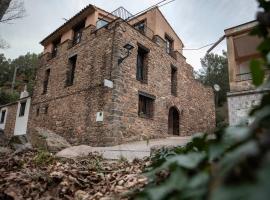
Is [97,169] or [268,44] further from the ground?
[268,44]

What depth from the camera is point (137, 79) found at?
10680 millimetres

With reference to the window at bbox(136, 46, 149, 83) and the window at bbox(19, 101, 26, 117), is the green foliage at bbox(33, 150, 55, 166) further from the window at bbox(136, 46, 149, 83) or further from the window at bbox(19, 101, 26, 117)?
the window at bbox(19, 101, 26, 117)

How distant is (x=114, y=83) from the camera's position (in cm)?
940

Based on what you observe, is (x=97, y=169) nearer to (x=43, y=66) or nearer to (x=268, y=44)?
(x=268, y=44)

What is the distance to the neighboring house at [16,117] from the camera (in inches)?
585

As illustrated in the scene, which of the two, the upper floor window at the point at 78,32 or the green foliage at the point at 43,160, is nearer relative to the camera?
the green foliage at the point at 43,160

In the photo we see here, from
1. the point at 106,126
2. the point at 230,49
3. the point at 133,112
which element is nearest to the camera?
the point at 230,49

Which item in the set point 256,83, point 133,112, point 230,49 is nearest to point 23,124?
point 133,112

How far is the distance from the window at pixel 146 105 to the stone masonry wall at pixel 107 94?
247 millimetres

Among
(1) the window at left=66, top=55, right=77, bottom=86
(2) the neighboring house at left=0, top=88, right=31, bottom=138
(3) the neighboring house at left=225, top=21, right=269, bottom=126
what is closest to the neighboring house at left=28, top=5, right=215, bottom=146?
(1) the window at left=66, top=55, right=77, bottom=86

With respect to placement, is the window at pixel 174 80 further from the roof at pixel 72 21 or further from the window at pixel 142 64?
the roof at pixel 72 21

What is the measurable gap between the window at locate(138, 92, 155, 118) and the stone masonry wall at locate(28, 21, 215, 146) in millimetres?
247

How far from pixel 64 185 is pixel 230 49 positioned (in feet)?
23.0

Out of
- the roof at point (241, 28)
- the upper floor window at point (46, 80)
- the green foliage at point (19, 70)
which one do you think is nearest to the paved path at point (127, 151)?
the roof at point (241, 28)
